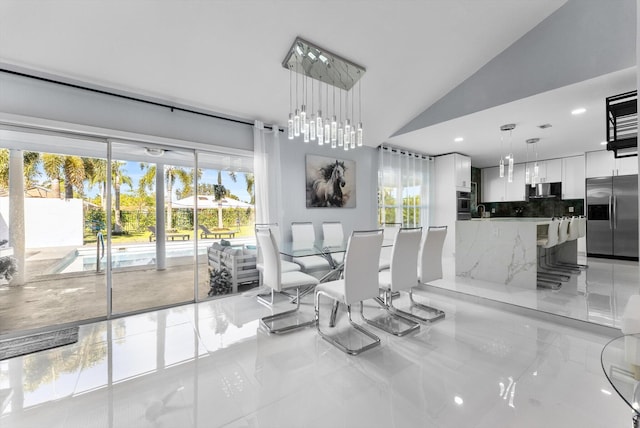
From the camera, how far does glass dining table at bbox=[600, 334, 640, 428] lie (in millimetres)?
934

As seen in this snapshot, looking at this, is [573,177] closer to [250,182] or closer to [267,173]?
[267,173]

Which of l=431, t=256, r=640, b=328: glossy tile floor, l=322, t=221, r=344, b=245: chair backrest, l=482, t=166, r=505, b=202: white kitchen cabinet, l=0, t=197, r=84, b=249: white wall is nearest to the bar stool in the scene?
l=431, t=256, r=640, b=328: glossy tile floor

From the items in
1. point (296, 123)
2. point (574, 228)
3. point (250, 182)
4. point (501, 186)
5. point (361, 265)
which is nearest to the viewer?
point (361, 265)

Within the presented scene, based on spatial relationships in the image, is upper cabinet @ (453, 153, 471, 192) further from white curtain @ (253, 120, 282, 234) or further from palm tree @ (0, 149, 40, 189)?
palm tree @ (0, 149, 40, 189)

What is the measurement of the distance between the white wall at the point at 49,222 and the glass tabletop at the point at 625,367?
447 centimetres

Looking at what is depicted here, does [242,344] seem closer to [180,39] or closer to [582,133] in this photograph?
[180,39]

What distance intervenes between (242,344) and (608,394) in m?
2.65

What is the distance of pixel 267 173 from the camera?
4.07 meters

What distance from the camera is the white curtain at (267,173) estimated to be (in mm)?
4004

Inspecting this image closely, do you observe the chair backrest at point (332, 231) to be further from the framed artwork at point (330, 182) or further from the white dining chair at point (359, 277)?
the white dining chair at point (359, 277)

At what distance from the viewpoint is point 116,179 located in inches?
143

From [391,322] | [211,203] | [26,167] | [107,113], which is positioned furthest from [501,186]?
[26,167]

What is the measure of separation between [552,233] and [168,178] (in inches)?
230

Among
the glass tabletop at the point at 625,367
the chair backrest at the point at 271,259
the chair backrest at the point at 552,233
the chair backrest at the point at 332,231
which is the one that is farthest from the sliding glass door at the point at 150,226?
the chair backrest at the point at 552,233
